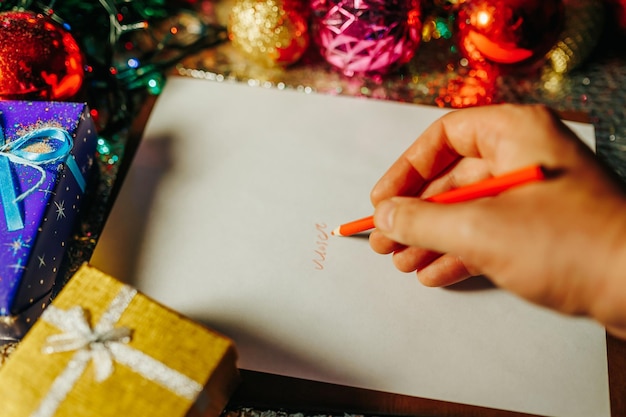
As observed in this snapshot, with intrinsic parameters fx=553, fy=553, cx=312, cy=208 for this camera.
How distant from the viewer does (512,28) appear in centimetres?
61

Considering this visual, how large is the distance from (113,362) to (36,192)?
0.19 meters

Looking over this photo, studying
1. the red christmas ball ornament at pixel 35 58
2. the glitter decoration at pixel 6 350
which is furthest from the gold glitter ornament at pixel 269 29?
the glitter decoration at pixel 6 350

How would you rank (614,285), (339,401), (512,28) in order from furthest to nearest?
(512,28)
(339,401)
(614,285)

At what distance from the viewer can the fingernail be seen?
45 cm

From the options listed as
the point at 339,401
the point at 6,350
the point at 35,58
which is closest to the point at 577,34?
the point at 339,401

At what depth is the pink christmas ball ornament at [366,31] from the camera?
0.61 m

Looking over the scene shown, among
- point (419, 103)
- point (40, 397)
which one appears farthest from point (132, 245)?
point (419, 103)

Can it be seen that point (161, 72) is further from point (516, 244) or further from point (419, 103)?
point (516, 244)

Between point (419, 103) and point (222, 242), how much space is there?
0.30 meters

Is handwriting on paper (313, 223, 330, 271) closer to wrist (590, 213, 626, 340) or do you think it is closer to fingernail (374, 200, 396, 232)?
fingernail (374, 200, 396, 232)

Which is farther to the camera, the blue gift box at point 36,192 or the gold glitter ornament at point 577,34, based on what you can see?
the gold glitter ornament at point 577,34

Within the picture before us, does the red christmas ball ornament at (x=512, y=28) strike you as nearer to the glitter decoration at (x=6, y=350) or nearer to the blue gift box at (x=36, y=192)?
the blue gift box at (x=36, y=192)

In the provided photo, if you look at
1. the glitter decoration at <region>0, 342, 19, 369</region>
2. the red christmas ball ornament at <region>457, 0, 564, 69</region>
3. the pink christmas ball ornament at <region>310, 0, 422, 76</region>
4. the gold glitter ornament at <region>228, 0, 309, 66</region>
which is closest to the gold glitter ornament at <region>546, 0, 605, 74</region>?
the red christmas ball ornament at <region>457, 0, 564, 69</region>

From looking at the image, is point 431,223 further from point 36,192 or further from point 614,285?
point 36,192
